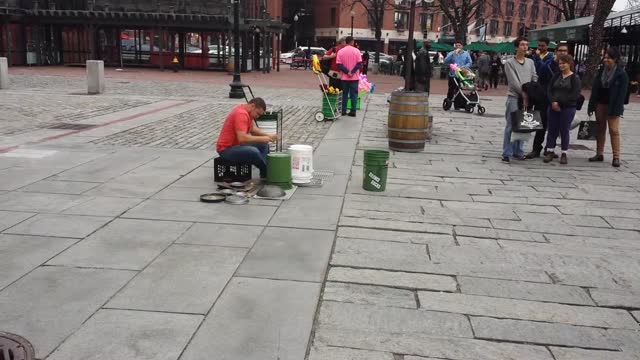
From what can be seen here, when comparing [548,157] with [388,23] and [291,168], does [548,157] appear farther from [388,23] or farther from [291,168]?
[388,23]

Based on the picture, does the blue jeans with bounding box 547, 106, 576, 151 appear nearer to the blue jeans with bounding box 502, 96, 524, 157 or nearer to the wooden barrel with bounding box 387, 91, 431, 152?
the blue jeans with bounding box 502, 96, 524, 157

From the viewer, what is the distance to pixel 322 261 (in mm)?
4988

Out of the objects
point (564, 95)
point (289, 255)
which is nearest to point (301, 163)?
point (289, 255)

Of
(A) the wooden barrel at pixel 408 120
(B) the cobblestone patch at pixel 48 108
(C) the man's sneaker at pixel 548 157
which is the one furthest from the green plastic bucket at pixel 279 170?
(B) the cobblestone patch at pixel 48 108

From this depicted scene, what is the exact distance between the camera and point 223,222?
5988mm

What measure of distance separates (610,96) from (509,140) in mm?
1753

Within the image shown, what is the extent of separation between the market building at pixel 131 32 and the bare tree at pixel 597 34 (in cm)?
1819

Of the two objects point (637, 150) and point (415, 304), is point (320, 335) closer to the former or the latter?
point (415, 304)

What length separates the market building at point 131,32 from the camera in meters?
33.6

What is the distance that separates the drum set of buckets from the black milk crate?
35cm

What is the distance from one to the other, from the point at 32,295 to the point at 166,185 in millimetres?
3366

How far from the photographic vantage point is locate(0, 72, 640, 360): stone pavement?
3.71 meters

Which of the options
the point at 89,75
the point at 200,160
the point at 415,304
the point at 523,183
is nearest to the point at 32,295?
the point at 415,304

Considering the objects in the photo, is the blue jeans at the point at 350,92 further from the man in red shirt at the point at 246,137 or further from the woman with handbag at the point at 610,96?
the man in red shirt at the point at 246,137
